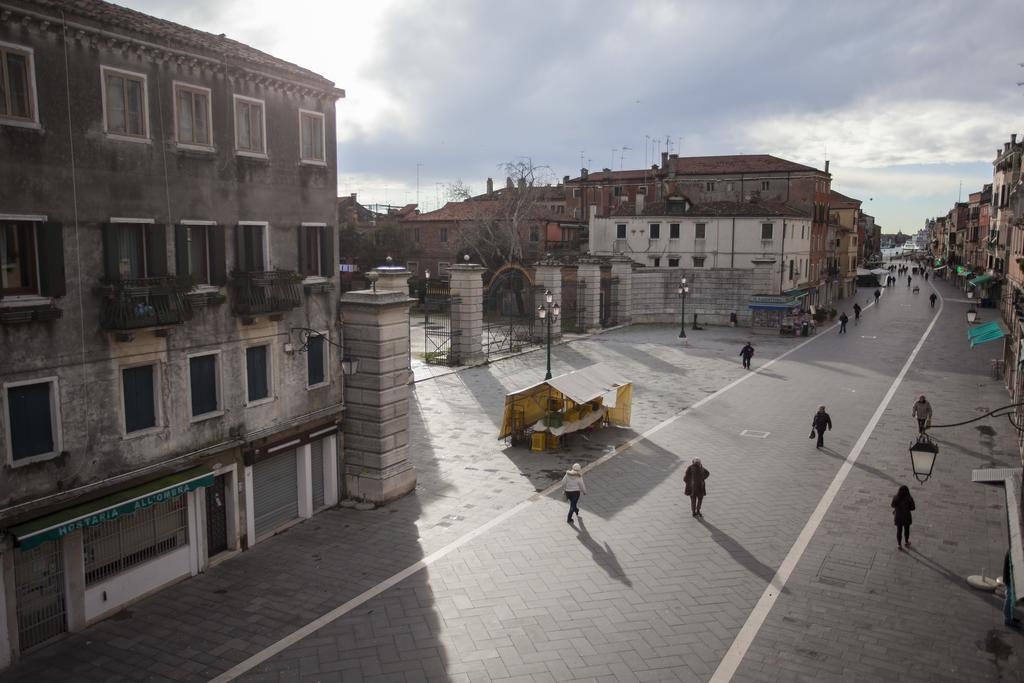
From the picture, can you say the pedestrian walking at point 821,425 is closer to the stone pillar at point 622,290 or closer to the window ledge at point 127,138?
the window ledge at point 127,138

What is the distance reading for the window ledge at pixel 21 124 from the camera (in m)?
10.5

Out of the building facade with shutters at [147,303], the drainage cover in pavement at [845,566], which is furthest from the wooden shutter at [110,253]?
the drainage cover in pavement at [845,566]

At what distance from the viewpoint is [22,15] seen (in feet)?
34.6

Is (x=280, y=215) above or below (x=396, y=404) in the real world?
above

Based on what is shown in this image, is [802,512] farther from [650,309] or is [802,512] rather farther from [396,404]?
[650,309]

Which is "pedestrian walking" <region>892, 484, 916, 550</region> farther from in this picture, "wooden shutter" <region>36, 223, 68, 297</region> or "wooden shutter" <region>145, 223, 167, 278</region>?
"wooden shutter" <region>36, 223, 68, 297</region>

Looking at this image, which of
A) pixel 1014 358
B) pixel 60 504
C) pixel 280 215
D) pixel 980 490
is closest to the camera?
pixel 60 504

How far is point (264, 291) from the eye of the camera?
14.7m

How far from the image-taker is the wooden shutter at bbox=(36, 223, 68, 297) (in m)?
11.1

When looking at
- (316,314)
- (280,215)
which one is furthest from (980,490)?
(280,215)

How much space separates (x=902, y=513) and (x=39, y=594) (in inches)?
589

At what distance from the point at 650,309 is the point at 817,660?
42.3 meters

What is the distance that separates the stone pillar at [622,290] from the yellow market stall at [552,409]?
88.9ft

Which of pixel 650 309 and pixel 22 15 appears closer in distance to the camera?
pixel 22 15
